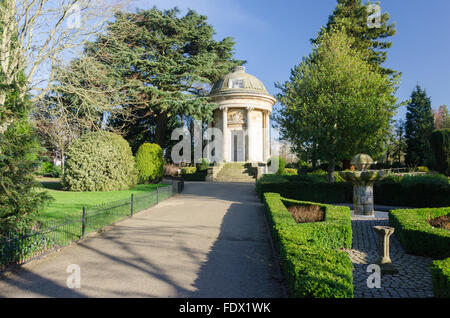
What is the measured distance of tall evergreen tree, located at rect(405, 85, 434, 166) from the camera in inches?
1605

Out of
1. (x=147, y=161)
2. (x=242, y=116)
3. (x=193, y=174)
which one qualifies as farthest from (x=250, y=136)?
(x=147, y=161)

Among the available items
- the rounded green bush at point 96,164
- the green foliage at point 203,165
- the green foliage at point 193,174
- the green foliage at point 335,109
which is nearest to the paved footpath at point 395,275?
the green foliage at point 335,109

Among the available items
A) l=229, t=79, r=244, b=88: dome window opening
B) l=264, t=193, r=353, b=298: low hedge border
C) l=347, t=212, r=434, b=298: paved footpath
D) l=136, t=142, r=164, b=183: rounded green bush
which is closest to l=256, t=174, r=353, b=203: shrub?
l=347, t=212, r=434, b=298: paved footpath

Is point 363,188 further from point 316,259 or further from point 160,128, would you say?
point 160,128

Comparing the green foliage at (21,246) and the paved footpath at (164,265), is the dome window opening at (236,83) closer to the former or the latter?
the paved footpath at (164,265)

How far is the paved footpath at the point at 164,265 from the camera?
4.93m

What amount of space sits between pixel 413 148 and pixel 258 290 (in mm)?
45340

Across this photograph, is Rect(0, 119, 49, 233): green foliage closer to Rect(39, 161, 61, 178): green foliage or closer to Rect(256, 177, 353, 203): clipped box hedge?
Rect(256, 177, 353, 203): clipped box hedge

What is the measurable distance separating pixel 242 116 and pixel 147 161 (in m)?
13.0

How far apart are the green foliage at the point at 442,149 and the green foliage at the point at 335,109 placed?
934cm

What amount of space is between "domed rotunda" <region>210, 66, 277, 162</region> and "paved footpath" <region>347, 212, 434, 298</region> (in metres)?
23.0

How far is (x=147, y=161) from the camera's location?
2281cm

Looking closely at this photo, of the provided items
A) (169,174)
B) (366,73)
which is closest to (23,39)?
(366,73)

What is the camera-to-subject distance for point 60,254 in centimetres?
690
